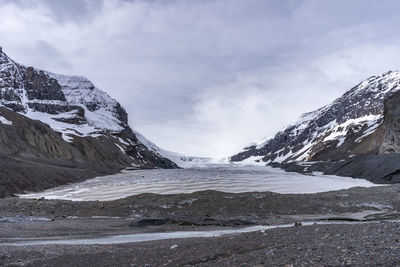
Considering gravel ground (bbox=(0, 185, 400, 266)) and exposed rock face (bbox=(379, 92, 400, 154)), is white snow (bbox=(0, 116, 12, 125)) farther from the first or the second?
exposed rock face (bbox=(379, 92, 400, 154))

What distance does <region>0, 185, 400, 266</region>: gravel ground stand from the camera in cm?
1180

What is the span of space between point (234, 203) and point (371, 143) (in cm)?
13806

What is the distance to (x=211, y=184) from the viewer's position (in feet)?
197

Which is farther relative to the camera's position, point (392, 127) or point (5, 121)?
point (5, 121)

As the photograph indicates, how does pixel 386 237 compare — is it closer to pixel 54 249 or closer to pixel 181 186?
pixel 54 249

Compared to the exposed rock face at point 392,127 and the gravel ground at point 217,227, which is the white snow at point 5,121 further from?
the exposed rock face at point 392,127

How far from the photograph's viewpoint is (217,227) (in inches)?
1176

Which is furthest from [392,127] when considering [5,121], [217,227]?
[5,121]

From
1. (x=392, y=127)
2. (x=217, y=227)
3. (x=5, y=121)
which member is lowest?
(x=217, y=227)

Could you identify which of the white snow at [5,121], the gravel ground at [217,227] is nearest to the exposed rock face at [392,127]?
the gravel ground at [217,227]

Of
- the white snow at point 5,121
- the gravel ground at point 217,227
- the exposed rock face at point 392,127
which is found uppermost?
the white snow at point 5,121

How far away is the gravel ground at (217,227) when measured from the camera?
11797mm

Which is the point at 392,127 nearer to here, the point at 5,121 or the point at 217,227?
the point at 217,227

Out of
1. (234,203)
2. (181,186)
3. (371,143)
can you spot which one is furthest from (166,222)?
(371,143)
